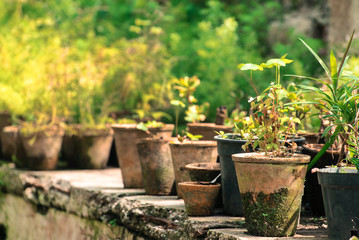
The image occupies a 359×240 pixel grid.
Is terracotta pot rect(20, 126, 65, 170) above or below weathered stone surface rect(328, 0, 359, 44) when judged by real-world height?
below

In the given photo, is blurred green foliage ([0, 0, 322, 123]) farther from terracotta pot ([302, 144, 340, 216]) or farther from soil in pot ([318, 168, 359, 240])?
soil in pot ([318, 168, 359, 240])

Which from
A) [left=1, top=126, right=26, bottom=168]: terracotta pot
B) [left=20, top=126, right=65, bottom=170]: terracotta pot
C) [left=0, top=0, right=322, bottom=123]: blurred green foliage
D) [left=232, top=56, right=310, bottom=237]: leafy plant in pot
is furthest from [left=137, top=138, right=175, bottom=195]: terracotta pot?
[left=1, top=126, right=26, bottom=168]: terracotta pot

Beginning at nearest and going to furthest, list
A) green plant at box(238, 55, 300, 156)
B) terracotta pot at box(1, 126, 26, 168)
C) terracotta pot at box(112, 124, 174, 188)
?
1. green plant at box(238, 55, 300, 156)
2. terracotta pot at box(112, 124, 174, 188)
3. terracotta pot at box(1, 126, 26, 168)

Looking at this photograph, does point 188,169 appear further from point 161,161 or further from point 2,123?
point 2,123

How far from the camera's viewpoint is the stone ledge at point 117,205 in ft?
9.61

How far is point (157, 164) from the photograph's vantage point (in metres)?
3.92

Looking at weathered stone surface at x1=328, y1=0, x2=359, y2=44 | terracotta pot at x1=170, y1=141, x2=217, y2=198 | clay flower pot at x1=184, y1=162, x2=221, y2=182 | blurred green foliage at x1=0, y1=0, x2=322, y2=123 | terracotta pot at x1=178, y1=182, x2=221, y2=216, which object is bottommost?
terracotta pot at x1=178, y1=182, x2=221, y2=216

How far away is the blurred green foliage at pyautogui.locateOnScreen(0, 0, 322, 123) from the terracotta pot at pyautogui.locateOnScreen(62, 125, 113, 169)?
0.68 ft

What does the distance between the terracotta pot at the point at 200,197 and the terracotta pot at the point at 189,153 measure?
473mm

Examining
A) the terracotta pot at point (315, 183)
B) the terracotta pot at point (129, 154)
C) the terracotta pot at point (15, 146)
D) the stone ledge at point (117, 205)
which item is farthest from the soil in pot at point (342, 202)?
the terracotta pot at point (15, 146)

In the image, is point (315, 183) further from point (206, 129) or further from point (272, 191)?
point (206, 129)

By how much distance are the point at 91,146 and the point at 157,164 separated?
172cm

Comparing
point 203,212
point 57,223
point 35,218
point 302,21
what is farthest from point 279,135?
point 302,21

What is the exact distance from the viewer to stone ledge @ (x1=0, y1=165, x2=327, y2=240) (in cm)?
293
